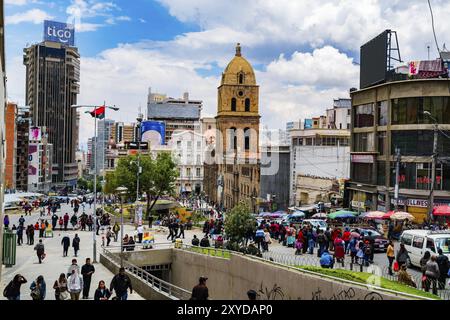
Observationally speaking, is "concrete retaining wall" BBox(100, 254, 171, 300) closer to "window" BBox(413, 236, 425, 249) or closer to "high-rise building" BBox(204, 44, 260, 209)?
"window" BBox(413, 236, 425, 249)

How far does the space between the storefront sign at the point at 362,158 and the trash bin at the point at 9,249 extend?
2907 cm

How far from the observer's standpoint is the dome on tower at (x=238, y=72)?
10894 centimetres

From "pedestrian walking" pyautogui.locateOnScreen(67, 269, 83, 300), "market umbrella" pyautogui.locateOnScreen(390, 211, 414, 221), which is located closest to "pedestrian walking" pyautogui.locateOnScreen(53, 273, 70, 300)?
"pedestrian walking" pyautogui.locateOnScreen(67, 269, 83, 300)

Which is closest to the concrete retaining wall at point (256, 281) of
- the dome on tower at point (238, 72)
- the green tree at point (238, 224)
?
the green tree at point (238, 224)

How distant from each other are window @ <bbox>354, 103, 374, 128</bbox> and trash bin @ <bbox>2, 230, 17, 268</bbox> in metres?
30.3

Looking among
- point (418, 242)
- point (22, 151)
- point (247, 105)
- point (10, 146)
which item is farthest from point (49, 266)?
point (22, 151)

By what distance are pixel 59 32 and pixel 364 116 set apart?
15114 cm

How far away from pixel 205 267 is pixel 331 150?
4123 centimetres

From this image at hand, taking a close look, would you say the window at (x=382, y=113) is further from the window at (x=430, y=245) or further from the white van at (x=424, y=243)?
the window at (x=430, y=245)

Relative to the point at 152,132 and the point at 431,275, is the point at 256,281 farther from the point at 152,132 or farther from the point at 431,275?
the point at 152,132

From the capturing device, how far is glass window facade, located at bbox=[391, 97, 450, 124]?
133 feet

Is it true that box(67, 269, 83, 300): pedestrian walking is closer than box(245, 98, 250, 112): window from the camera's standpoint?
Yes
